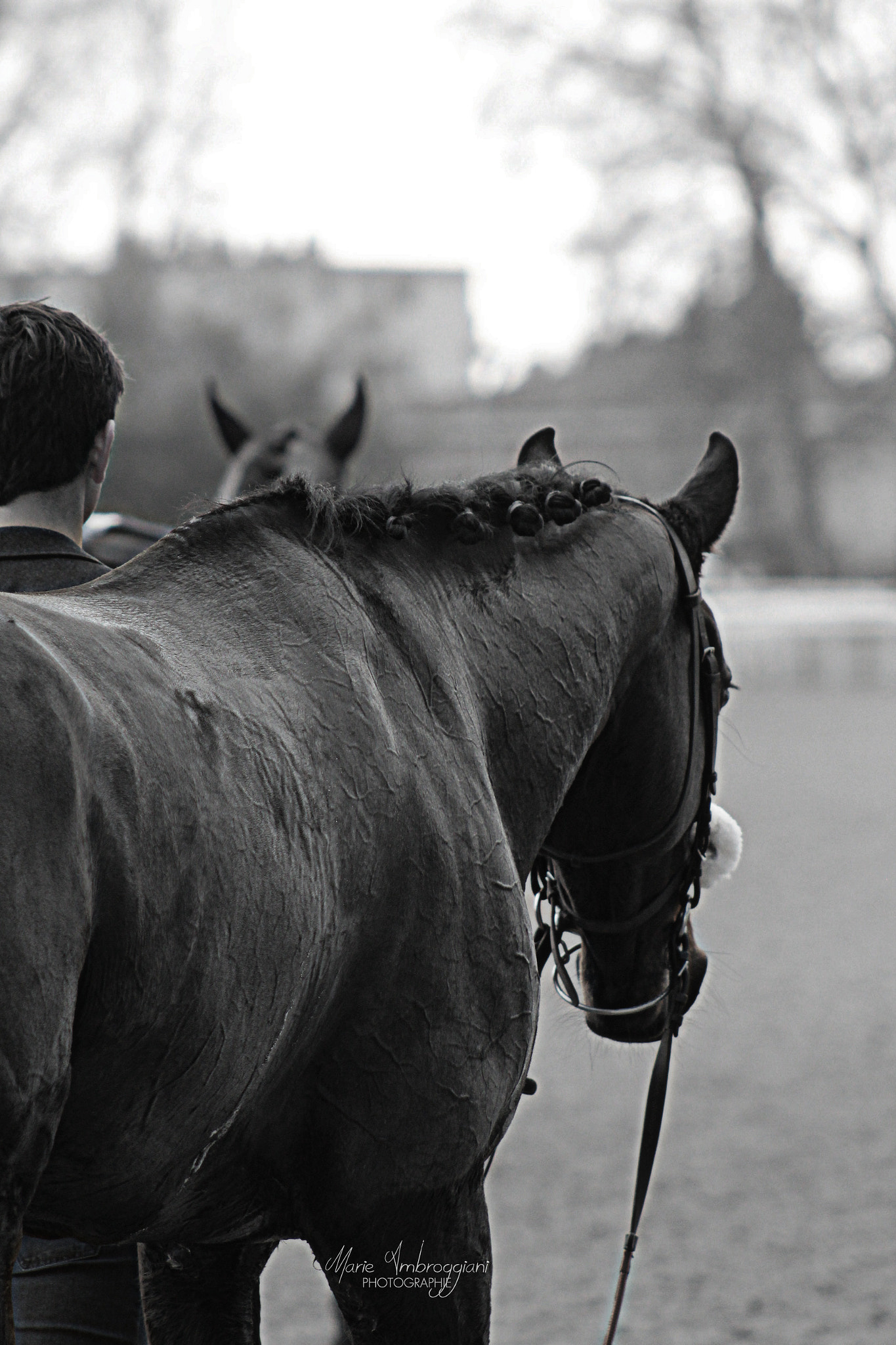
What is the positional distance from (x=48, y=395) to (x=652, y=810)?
1016mm

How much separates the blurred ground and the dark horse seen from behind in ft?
1.64

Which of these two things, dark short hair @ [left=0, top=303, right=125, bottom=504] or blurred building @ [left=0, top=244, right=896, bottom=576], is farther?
blurred building @ [left=0, top=244, right=896, bottom=576]

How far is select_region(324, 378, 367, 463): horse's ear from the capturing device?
521 centimetres

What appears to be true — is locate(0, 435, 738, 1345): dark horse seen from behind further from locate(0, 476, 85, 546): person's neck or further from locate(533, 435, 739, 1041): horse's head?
locate(0, 476, 85, 546): person's neck

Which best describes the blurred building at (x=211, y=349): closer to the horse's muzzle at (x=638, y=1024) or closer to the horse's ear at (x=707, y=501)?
Answer: the horse's ear at (x=707, y=501)

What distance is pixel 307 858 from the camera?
1.40 meters

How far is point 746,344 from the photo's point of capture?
30938mm

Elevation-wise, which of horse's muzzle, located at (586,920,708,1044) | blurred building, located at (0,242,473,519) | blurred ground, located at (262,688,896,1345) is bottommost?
blurred ground, located at (262,688,896,1345)

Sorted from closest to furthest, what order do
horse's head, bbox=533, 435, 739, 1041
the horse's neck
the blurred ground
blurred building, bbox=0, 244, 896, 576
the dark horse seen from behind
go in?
the dark horse seen from behind
the horse's neck
horse's head, bbox=533, 435, 739, 1041
the blurred ground
blurred building, bbox=0, 244, 896, 576

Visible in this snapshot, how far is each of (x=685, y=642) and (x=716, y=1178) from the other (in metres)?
3.08

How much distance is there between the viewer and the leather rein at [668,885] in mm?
2096

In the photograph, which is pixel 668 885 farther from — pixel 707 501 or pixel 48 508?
pixel 48 508

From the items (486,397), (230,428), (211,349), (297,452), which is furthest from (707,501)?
(486,397)

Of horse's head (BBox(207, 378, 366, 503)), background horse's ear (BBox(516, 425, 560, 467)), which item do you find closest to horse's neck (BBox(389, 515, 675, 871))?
background horse's ear (BBox(516, 425, 560, 467))
